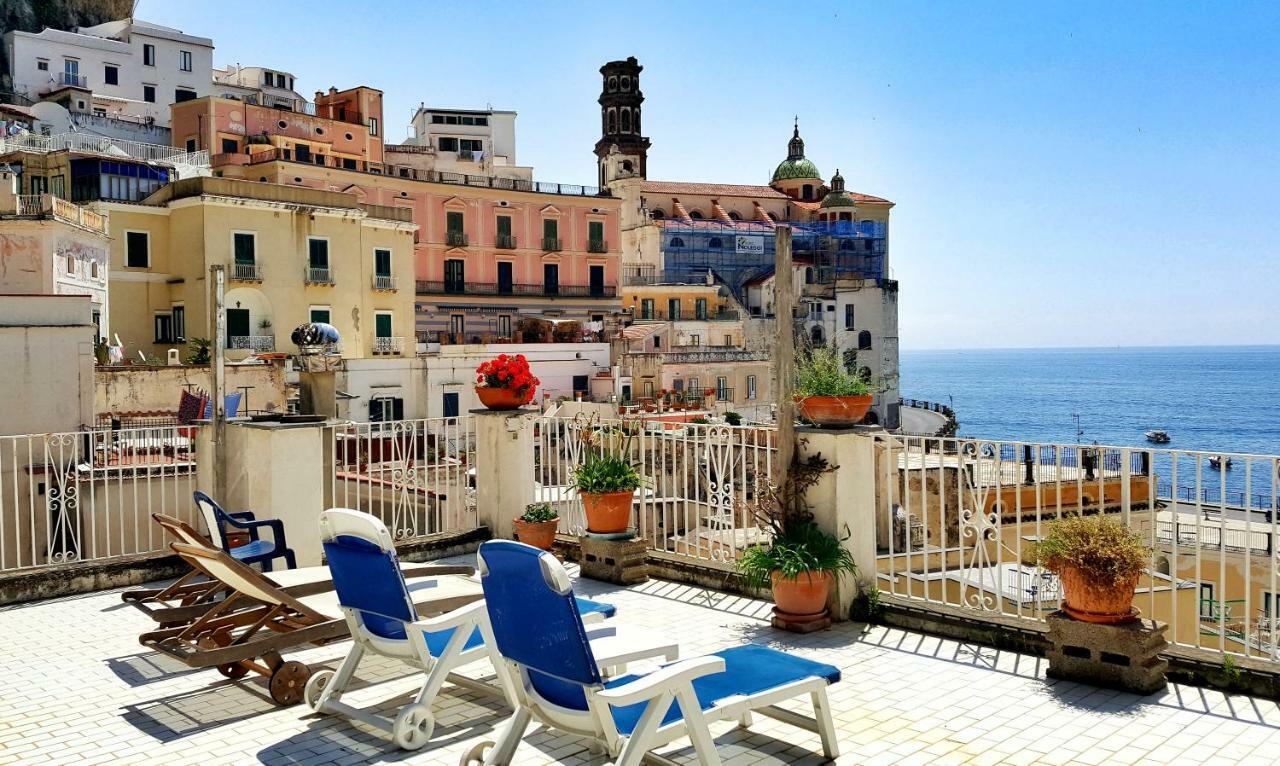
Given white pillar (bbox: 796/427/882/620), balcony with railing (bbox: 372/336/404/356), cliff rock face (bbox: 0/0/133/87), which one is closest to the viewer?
white pillar (bbox: 796/427/882/620)

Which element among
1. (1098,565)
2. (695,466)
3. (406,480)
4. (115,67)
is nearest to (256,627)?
(695,466)

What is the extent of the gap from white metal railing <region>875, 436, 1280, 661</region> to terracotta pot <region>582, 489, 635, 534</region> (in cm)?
204

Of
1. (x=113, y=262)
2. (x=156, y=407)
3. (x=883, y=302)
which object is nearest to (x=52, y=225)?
(x=156, y=407)

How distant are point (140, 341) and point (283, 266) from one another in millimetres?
5398

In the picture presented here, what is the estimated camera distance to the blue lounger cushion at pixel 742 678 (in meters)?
3.83

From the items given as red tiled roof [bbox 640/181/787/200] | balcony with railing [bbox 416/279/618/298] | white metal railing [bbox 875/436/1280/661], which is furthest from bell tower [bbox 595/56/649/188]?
white metal railing [bbox 875/436/1280/661]

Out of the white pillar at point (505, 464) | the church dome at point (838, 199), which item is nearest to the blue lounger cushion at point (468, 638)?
the white pillar at point (505, 464)

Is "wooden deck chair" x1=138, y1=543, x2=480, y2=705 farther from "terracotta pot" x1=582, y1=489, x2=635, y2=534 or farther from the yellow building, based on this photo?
the yellow building

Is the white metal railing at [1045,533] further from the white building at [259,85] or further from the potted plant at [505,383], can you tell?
the white building at [259,85]

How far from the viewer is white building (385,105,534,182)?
191 ft

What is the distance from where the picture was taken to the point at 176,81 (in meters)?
58.1

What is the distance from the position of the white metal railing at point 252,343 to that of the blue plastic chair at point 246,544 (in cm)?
2873

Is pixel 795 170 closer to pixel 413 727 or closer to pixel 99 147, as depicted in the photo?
pixel 99 147

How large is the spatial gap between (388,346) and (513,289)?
12.8 metres
